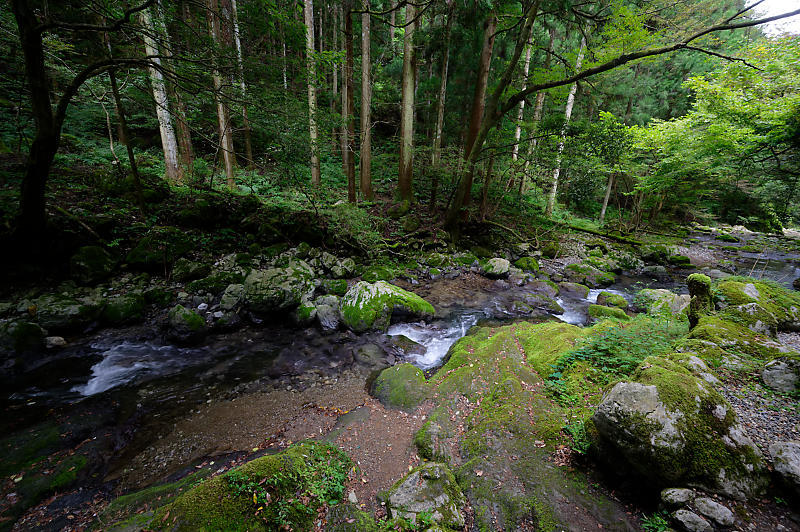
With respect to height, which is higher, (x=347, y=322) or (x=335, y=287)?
(x=335, y=287)

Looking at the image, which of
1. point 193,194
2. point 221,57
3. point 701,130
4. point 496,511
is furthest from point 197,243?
point 701,130

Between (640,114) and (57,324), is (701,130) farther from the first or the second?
(57,324)

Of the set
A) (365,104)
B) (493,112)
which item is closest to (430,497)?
(493,112)

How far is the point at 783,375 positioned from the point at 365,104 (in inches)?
488

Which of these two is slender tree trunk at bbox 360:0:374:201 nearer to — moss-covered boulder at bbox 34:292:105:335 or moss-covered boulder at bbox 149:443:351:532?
moss-covered boulder at bbox 34:292:105:335

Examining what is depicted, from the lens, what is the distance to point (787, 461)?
2.14m

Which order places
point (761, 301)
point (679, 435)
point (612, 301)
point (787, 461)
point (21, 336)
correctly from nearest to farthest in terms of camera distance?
point (787, 461) < point (679, 435) < point (21, 336) < point (761, 301) < point (612, 301)

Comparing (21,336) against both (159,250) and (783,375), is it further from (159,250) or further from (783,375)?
(783,375)

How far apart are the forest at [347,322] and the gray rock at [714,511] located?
16 mm

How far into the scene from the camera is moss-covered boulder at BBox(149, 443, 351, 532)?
210 centimetres

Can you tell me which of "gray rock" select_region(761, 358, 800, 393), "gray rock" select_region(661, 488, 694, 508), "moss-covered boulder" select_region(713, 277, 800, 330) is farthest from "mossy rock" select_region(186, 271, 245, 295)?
"moss-covered boulder" select_region(713, 277, 800, 330)

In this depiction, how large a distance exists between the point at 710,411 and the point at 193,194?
11.9m

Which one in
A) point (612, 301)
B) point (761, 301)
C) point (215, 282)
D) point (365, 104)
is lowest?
point (612, 301)

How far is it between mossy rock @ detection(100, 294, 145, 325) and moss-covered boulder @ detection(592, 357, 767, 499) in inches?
341
